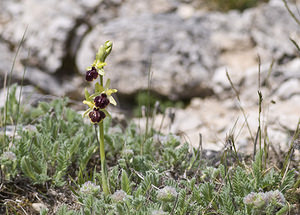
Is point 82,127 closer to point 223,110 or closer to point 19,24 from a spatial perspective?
point 223,110

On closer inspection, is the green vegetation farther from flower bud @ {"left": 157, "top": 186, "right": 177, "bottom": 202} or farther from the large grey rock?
the large grey rock

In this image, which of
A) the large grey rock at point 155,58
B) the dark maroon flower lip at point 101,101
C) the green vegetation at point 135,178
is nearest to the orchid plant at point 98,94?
the dark maroon flower lip at point 101,101

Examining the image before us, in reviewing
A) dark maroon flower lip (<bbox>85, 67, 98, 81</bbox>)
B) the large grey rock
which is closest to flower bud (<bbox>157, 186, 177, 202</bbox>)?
dark maroon flower lip (<bbox>85, 67, 98, 81</bbox>)

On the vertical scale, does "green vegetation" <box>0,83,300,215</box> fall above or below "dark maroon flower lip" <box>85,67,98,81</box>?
below

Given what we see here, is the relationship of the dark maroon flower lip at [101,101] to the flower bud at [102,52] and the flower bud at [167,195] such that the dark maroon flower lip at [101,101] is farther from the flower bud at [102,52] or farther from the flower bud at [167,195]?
the flower bud at [167,195]

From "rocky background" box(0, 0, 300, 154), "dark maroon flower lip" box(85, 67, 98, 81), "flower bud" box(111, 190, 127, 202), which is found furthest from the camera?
"rocky background" box(0, 0, 300, 154)

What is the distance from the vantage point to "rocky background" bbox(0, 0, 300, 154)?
589cm

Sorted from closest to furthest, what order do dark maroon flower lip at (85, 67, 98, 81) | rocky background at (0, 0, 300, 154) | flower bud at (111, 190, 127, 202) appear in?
dark maroon flower lip at (85, 67, 98, 81), flower bud at (111, 190, 127, 202), rocky background at (0, 0, 300, 154)

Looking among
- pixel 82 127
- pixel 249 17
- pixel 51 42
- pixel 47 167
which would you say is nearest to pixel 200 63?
pixel 249 17

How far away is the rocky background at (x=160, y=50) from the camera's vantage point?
589cm

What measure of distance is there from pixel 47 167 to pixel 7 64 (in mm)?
3724

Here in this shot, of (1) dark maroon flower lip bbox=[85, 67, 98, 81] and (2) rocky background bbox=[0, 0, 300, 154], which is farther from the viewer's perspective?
(2) rocky background bbox=[0, 0, 300, 154]

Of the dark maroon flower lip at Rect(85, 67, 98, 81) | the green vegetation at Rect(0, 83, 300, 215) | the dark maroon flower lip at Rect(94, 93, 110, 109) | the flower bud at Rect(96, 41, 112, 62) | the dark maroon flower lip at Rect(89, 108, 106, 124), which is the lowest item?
the green vegetation at Rect(0, 83, 300, 215)

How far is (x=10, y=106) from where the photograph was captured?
311 cm
